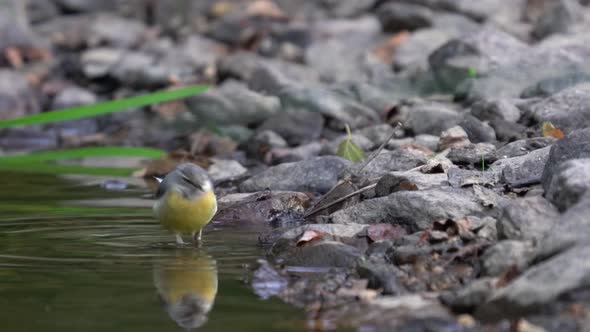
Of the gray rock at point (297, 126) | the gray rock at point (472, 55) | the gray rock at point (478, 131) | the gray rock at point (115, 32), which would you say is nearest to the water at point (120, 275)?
the gray rock at point (478, 131)

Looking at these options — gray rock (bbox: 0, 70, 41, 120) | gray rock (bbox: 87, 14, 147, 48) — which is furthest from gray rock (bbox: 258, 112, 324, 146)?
gray rock (bbox: 87, 14, 147, 48)

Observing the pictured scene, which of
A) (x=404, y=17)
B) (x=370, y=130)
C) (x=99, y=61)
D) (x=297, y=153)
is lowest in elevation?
(x=99, y=61)

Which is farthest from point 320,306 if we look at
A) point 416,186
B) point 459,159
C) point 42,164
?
point 42,164

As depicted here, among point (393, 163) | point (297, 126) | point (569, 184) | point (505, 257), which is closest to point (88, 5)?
point (297, 126)

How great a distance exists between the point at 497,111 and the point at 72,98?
27.1 feet

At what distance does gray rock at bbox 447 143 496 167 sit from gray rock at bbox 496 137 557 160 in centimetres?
7

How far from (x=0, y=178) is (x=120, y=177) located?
1.14 m

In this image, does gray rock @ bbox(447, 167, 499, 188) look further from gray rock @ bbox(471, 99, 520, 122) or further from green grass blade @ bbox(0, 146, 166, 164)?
green grass blade @ bbox(0, 146, 166, 164)

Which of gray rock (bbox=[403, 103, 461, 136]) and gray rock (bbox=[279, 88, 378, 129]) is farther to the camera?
gray rock (bbox=[279, 88, 378, 129])

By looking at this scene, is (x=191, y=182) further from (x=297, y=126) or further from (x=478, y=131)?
(x=297, y=126)

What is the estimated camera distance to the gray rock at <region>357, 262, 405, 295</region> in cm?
425

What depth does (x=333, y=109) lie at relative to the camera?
10.1 m

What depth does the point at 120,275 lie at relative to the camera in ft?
15.9

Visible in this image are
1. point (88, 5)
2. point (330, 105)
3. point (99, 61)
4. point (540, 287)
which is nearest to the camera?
point (540, 287)
